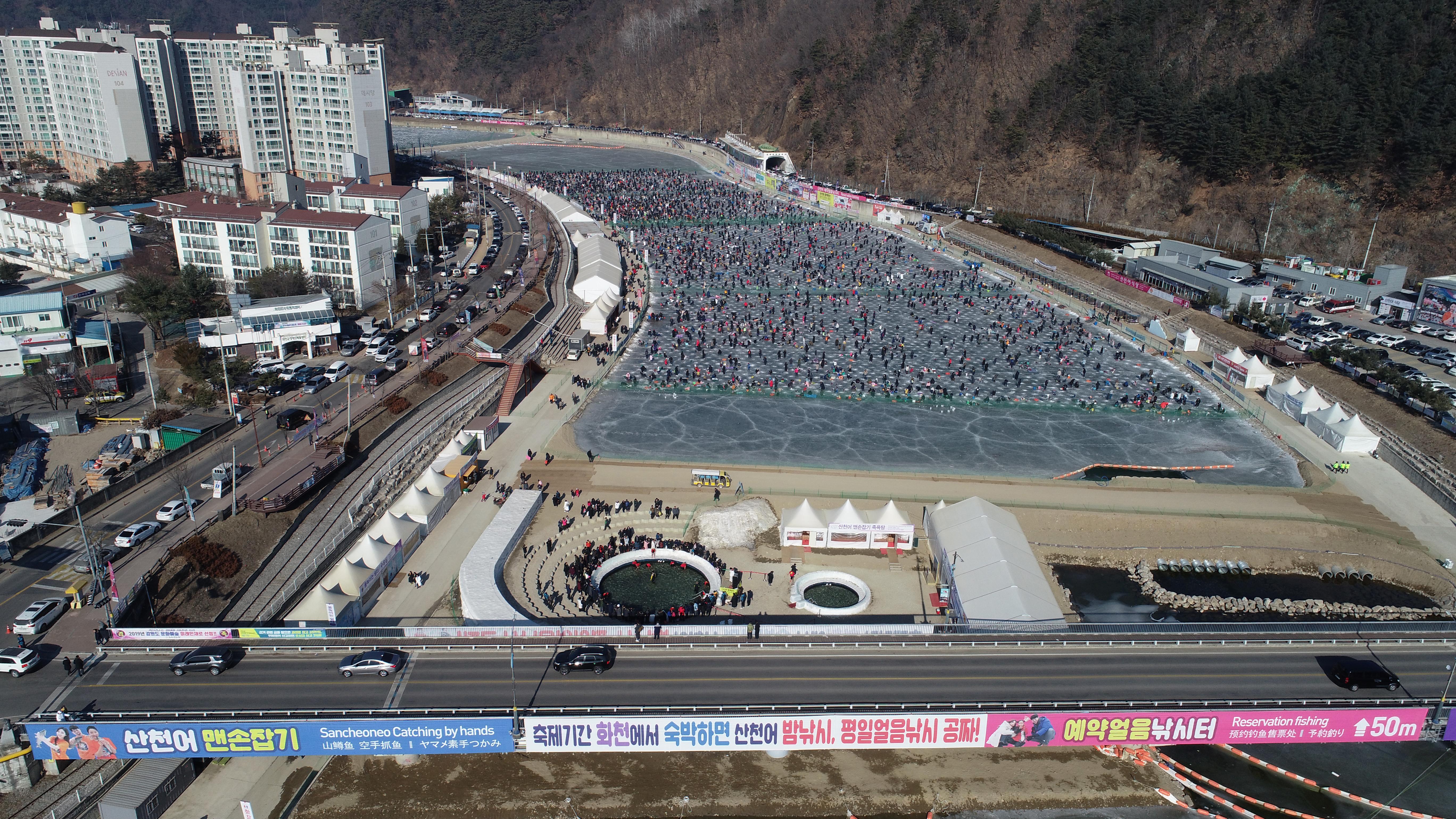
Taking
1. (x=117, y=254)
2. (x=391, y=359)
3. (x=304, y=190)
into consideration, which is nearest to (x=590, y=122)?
(x=304, y=190)

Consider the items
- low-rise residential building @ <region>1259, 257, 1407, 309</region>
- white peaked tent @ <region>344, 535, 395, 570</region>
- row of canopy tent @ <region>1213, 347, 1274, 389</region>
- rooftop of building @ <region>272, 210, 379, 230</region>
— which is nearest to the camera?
white peaked tent @ <region>344, 535, 395, 570</region>

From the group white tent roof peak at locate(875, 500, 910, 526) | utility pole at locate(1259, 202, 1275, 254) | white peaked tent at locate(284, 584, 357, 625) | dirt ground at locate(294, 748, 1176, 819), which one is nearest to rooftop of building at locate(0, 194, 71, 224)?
white peaked tent at locate(284, 584, 357, 625)

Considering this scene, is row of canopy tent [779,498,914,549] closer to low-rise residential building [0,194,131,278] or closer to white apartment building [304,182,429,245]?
white apartment building [304,182,429,245]

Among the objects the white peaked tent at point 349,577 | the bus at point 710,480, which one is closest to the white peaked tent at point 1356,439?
the bus at point 710,480

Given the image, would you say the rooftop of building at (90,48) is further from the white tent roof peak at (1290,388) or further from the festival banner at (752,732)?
the white tent roof peak at (1290,388)

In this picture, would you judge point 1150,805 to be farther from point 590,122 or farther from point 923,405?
point 590,122

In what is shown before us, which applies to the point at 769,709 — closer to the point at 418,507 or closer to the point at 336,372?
the point at 418,507

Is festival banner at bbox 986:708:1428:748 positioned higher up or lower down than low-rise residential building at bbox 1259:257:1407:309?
lower down
